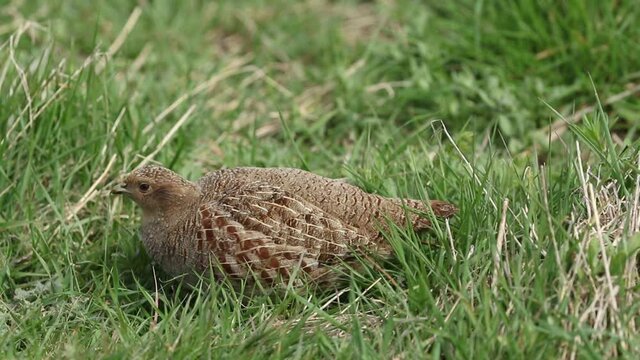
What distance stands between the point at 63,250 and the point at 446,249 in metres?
1.82

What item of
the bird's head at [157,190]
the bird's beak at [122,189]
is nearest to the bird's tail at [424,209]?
the bird's head at [157,190]

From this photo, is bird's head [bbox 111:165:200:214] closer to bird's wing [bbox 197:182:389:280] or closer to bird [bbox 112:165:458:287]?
bird [bbox 112:165:458:287]

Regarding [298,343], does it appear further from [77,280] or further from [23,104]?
[23,104]

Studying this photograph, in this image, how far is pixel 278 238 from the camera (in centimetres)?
432

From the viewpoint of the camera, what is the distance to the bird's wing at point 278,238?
4.29 metres

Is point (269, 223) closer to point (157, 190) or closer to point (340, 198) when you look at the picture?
point (340, 198)

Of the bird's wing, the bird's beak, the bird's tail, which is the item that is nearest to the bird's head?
the bird's beak

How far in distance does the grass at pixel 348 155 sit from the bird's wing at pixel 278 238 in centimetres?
14

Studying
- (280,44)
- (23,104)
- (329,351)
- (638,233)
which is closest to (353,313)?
(329,351)

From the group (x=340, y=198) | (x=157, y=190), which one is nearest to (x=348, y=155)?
(x=340, y=198)

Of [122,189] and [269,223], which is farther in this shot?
[122,189]

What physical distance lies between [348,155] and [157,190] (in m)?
1.36

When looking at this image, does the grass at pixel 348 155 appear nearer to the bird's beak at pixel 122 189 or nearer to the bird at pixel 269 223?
the bird at pixel 269 223

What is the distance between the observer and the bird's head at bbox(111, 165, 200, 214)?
4.64 m
